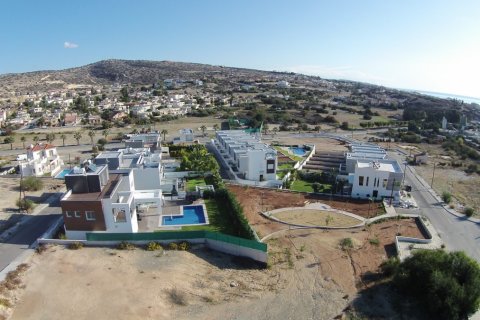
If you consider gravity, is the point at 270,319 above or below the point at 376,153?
below

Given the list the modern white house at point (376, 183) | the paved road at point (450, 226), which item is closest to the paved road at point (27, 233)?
the modern white house at point (376, 183)

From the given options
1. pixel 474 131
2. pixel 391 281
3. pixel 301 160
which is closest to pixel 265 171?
pixel 301 160

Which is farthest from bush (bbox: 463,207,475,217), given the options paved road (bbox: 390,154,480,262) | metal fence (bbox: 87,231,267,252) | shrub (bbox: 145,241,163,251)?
shrub (bbox: 145,241,163,251)

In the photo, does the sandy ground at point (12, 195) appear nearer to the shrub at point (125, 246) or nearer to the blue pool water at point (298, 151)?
the shrub at point (125, 246)

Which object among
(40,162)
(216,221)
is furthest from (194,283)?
(40,162)

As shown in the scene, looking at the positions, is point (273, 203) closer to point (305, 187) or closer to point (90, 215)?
point (305, 187)

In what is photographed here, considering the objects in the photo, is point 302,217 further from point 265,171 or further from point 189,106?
point 189,106

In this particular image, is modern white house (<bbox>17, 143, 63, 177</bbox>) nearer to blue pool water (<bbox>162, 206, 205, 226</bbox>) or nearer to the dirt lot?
blue pool water (<bbox>162, 206, 205, 226</bbox>)

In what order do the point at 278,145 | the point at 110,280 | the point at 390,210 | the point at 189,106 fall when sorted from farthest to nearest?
the point at 189,106 < the point at 278,145 < the point at 390,210 < the point at 110,280
